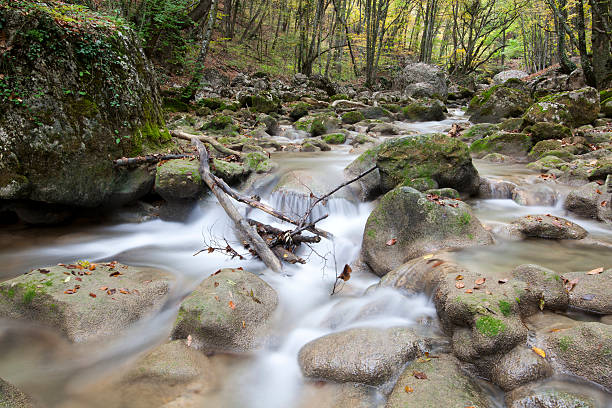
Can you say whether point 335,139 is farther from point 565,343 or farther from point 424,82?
point 424,82

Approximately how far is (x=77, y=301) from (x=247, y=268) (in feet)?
6.61

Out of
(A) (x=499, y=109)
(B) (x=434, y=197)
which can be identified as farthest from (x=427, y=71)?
(B) (x=434, y=197)

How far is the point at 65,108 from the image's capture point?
5.14 metres

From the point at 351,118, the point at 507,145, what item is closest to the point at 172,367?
the point at 507,145

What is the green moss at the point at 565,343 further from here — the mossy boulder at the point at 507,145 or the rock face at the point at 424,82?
the rock face at the point at 424,82

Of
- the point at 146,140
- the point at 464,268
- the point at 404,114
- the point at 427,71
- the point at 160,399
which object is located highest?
the point at 427,71

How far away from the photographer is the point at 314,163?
8.46 metres

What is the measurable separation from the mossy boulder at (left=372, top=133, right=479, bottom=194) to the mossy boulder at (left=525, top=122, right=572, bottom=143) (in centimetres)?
481

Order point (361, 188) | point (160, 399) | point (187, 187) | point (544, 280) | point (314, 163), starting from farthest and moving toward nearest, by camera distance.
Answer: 1. point (314, 163)
2. point (361, 188)
3. point (187, 187)
4. point (544, 280)
5. point (160, 399)

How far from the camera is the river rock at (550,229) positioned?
183 inches

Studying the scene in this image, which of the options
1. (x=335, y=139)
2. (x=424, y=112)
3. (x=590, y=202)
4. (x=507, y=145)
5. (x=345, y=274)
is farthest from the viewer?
(x=424, y=112)

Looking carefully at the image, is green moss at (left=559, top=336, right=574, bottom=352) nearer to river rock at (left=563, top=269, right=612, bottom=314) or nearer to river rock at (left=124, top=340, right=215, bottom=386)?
river rock at (left=563, top=269, right=612, bottom=314)

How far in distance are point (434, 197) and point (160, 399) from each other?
4013 millimetres

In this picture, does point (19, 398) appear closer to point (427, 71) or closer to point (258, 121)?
point (258, 121)
